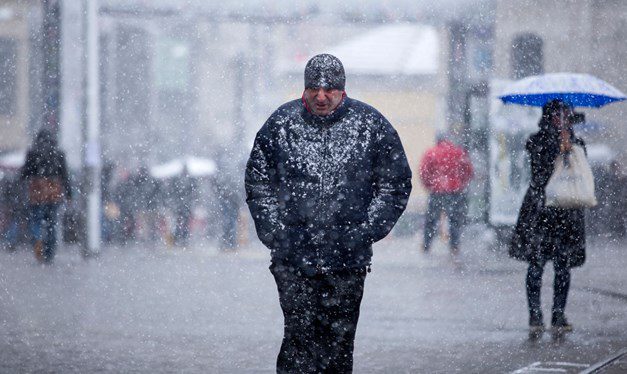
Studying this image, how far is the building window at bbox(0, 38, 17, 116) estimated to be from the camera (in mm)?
43750

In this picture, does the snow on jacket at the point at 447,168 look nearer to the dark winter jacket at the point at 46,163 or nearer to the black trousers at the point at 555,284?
the dark winter jacket at the point at 46,163

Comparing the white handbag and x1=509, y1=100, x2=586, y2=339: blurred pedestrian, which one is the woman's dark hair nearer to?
x1=509, y1=100, x2=586, y2=339: blurred pedestrian

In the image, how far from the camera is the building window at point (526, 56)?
22.7 meters

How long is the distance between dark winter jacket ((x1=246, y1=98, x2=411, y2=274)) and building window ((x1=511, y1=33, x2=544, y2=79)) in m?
17.3

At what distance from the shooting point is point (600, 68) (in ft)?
86.6

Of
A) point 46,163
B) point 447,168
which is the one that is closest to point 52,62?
point 46,163

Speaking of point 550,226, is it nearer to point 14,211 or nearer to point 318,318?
point 318,318

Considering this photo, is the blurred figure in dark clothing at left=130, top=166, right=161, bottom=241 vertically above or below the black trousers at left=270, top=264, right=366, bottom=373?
above

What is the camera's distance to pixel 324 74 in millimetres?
5504

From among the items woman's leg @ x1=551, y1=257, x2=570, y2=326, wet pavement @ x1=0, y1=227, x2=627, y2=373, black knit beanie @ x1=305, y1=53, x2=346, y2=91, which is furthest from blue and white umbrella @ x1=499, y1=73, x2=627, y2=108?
black knit beanie @ x1=305, y1=53, x2=346, y2=91

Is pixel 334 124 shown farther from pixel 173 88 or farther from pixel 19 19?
pixel 173 88

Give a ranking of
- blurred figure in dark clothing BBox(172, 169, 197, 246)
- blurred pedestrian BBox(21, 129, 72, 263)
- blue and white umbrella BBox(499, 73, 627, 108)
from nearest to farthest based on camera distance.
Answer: blue and white umbrella BBox(499, 73, 627, 108) < blurred pedestrian BBox(21, 129, 72, 263) < blurred figure in dark clothing BBox(172, 169, 197, 246)

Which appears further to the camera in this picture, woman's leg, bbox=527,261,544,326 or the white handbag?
woman's leg, bbox=527,261,544,326

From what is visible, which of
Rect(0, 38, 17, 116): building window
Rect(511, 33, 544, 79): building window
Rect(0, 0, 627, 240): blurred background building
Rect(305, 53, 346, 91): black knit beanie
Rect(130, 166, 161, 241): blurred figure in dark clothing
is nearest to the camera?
Rect(305, 53, 346, 91): black knit beanie
